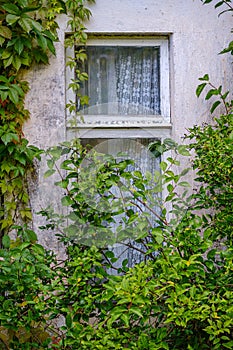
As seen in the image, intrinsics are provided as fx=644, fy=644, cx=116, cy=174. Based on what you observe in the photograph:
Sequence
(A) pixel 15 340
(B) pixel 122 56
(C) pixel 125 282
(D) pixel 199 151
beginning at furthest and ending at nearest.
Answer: (B) pixel 122 56
(D) pixel 199 151
(A) pixel 15 340
(C) pixel 125 282

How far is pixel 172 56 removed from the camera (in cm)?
400

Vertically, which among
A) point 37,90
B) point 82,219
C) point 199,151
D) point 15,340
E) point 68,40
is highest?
point 68,40

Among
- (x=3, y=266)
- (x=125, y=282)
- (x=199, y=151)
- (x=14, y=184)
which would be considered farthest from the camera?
(x=14, y=184)

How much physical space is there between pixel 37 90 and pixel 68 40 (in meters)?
0.35

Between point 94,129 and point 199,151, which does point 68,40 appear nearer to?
point 94,129

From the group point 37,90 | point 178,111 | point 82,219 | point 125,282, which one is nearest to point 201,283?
point 125,282

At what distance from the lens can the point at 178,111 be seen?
3967 mm

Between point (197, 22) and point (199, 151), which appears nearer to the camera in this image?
point (199, 151)

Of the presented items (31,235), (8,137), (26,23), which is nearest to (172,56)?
(26,23)

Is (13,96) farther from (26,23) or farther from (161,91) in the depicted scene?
(161,91)

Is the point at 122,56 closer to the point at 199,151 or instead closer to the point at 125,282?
the point at 199,151

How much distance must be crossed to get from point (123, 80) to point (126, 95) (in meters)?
0.10

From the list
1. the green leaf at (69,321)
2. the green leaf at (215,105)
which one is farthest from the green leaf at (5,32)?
the green leaf at (69,321)

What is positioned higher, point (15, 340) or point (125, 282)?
point (125, 282)
